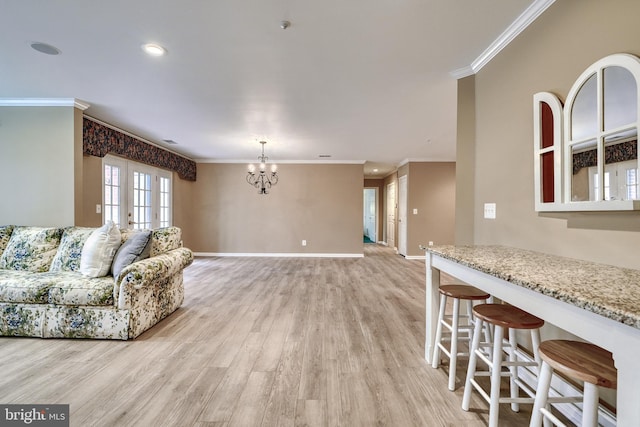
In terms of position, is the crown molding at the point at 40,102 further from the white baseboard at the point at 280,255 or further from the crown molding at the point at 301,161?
the white baseboard at the point at 280,255

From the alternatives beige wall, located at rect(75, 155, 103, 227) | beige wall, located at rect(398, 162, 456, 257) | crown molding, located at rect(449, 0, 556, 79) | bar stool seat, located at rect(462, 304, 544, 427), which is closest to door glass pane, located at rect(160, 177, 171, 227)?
beige wall, located at rect(75, 155, 103, 227)

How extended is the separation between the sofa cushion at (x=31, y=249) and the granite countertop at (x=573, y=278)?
145 inches

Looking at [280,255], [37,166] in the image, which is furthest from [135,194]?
[280,255]

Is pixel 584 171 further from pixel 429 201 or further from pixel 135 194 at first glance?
pixel 135 194

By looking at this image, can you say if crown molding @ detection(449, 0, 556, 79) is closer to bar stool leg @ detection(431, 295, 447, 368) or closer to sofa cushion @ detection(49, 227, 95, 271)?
bar stool leg @ detection(431, 295, 447, 368)

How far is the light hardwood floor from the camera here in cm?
149

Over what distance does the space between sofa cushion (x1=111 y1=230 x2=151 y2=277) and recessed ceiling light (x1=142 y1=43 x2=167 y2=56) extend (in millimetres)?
1553

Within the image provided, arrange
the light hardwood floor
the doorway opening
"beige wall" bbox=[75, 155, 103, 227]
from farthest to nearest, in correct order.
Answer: the doorway opening < "beige wall" bbox=[75, 155, 103, 227] < the light hardwood floor

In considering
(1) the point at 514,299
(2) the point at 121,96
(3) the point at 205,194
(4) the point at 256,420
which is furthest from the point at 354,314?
(3) the point at 205,194

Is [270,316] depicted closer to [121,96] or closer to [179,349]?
[179,349]

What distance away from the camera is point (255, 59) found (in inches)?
89.2

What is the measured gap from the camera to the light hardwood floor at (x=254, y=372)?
1494 millimetres

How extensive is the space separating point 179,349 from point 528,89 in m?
3.13

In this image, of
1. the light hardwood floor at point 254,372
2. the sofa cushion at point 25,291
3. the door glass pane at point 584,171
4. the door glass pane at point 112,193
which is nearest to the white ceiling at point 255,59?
the door glass pane at point 112,193
